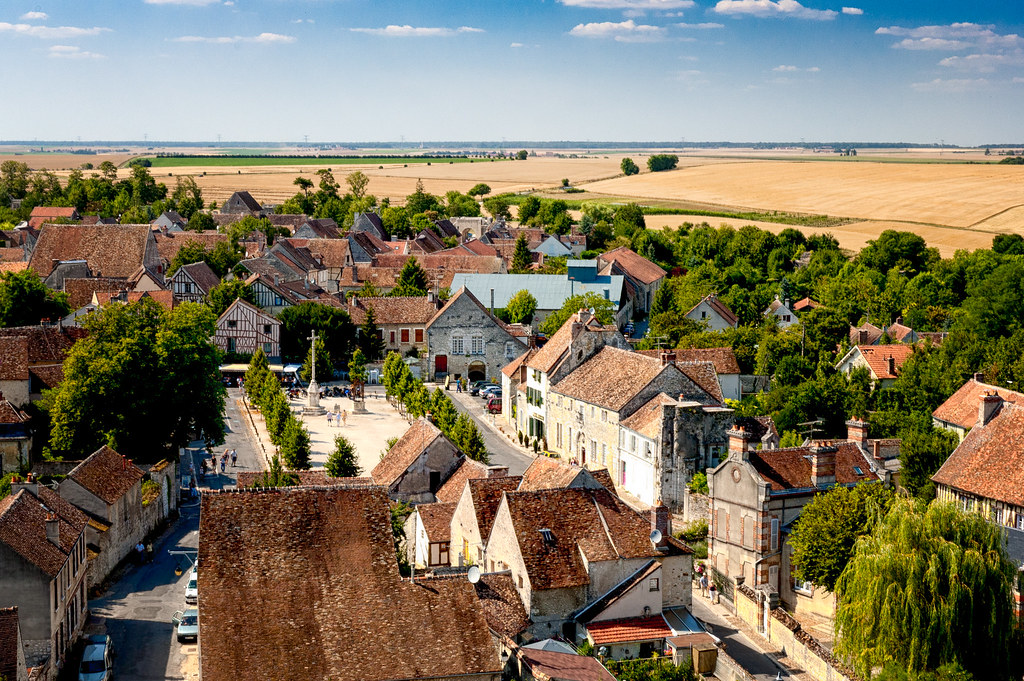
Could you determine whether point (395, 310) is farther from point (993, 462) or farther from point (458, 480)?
point (993, 462)

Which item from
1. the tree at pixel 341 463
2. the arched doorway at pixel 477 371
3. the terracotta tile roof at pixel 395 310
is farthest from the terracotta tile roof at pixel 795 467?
the terracotta tile roof at pixel 395 310

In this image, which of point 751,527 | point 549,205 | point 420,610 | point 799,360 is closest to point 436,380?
point 799,360

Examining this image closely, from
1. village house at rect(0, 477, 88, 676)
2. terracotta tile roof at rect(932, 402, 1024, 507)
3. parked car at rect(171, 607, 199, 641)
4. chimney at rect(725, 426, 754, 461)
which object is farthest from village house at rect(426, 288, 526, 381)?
parked car at rect(171, 607, 199, 641)

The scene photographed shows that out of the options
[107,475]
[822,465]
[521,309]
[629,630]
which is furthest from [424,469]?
[521,309]

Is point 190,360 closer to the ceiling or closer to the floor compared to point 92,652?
closer to the ceiling

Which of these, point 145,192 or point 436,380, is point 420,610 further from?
point 145,192

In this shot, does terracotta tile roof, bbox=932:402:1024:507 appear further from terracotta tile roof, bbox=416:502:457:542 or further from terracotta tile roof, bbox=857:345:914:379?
terracotta tile roof, bbox=857:345:914:379

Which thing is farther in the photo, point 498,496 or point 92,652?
point 498,496

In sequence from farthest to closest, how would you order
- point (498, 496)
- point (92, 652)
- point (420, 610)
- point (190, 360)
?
point (190, 360)
point (498, 496)
point (92, 652)
point (420, 610)
